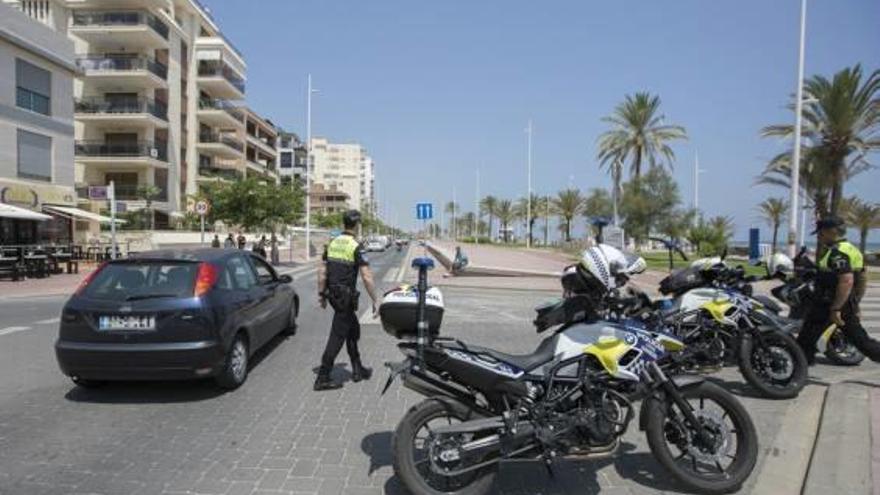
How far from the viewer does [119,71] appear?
4600 centimetres

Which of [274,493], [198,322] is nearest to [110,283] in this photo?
[198,322]

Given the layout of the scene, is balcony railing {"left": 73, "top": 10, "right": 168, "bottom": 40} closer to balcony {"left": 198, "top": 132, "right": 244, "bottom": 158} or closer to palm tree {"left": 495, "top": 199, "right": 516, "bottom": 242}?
balcony {"left": 198, "top": 132, "right": 244, "bottom": 158}

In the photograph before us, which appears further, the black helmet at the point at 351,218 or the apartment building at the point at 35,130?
the apartment building at the point at 35,130

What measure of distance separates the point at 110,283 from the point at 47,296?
1233cm

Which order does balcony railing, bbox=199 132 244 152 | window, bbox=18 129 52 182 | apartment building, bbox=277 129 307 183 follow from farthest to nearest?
apartment building, bbox=277 129 307 183, balcony railing, bbox=199 132 244 152, window, bbox=18 129 52 182

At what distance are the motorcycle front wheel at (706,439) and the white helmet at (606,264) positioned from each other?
0.88m

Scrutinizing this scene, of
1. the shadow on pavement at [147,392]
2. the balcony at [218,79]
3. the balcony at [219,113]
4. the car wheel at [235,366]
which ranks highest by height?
the balcony at [218,79]

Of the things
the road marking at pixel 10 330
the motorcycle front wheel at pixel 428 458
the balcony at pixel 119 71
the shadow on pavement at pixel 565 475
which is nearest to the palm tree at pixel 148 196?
the balcony at pixel 119 71

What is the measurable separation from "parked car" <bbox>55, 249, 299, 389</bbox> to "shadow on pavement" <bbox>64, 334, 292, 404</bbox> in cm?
14

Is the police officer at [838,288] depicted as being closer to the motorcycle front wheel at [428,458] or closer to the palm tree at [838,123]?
the motorcycle front wheel at [428,458]

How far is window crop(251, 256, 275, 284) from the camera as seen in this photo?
828 centimetres

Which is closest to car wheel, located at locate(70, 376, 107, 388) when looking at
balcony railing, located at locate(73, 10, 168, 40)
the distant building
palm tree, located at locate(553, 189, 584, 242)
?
balcony railing, located at locate(73, 10, 168, 40)

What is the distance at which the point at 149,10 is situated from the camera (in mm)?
46688

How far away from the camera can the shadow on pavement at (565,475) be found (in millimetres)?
4195
